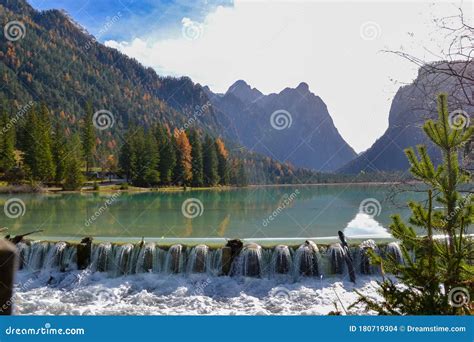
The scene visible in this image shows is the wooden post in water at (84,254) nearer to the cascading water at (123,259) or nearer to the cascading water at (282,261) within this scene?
the cascading water at (123,259)

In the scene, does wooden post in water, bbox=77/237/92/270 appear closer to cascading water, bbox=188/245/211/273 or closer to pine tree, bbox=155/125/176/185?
cascading water, bbox=188/245/211/273

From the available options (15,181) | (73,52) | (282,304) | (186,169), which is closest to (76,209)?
(282,304)

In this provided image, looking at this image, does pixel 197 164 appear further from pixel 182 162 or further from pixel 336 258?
pixel 336 258

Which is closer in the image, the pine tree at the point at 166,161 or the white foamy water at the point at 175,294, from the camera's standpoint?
the white foamy water at the point at 175,294

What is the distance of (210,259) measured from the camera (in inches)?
543

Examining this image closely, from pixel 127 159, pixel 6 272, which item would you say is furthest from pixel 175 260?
pixel 127 159

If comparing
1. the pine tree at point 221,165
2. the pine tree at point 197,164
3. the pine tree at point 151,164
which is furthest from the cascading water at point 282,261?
the pine tree at point 221,165

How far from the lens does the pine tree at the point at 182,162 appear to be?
62688mm

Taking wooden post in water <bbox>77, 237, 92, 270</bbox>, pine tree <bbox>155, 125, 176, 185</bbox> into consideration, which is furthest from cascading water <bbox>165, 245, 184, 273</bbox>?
pine tree <bbox>155, 125, 176, 185</bbox>

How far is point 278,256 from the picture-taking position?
13.6 m

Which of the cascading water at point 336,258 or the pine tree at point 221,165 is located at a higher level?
the pine tree at point 221,165

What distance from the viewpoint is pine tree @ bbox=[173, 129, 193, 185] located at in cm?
6269

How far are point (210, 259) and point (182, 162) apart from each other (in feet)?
164

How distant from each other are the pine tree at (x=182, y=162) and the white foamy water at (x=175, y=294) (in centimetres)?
4880
